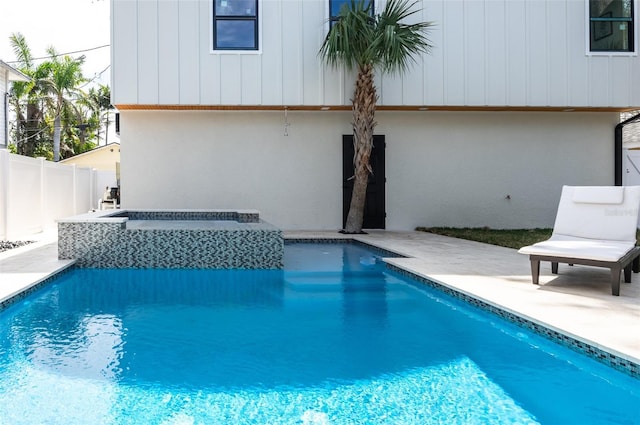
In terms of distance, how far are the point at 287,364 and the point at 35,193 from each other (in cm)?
932

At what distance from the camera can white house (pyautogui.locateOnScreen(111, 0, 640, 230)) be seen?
421 inches

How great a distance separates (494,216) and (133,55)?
28.8 feet

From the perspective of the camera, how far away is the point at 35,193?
10648 mm

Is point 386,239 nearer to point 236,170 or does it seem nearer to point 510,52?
point 236,170

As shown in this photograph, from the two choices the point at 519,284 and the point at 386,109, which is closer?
the point at 519,284

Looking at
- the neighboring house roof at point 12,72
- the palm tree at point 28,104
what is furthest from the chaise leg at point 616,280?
the palm tree at point 28,104

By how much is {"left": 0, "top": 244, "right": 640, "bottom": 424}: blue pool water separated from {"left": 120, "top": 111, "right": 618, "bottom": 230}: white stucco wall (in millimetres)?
6259

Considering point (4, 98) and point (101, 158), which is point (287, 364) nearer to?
point (4, 98)

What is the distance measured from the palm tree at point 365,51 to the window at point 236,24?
1589mm

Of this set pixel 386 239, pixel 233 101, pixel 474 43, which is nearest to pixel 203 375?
pixel 386 239

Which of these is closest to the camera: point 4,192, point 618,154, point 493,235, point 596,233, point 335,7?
point 596,233

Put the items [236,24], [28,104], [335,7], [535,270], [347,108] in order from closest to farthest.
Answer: [535,270]
[236,24]
[335,7]
[347,108]
[28,104]

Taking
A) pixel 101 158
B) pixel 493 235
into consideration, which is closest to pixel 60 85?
pixel 101 158

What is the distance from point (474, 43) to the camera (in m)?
11.2
